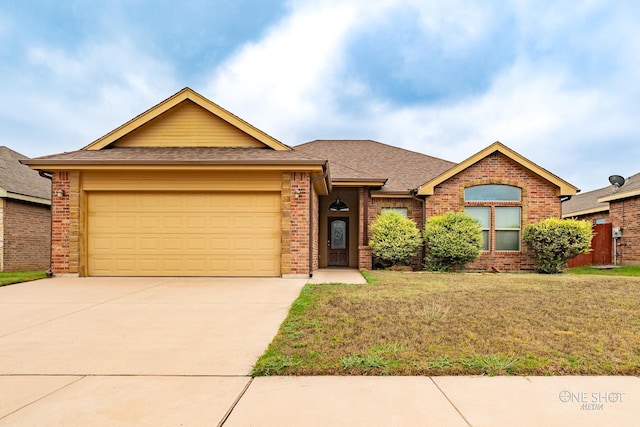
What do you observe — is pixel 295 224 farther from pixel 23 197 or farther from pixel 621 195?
pixel 621 195

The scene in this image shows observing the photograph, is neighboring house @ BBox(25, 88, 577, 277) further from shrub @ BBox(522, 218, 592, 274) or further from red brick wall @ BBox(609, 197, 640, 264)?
red brick wall @ BBox(609, 197, 640, 264)

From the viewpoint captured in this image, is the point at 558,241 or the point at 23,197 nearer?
the point at 558,241

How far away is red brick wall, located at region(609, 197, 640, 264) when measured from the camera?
1510cm

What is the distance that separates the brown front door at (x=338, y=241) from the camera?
15.0 m

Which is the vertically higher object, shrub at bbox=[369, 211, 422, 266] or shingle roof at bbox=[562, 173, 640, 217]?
shingle roof at bbox=[562, 173, 640, 217]

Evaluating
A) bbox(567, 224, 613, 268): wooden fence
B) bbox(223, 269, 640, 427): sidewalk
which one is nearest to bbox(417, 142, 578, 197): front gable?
bbox(567, 224, 613, 268): wooden fence

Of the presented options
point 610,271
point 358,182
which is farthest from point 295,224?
point 610,271

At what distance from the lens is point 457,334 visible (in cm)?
426

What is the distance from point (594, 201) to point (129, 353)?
25.7 meters

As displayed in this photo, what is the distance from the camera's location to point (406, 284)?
8555mm

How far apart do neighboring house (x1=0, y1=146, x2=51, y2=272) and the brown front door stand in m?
12.1
